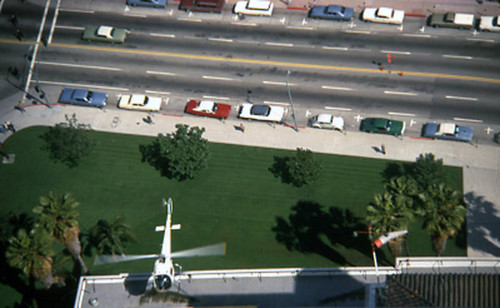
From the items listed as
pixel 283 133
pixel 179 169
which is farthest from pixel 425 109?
pixel 179 169

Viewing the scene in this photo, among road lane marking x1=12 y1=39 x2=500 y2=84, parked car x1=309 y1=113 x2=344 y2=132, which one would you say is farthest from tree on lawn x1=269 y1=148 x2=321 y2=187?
road lane marking x1=12 y1=39 x2=500 y2=84

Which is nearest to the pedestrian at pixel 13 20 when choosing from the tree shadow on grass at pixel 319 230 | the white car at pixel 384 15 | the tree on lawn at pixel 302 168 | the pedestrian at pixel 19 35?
the pedestrian at pixel 19 35

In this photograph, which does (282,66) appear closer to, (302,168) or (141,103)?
(302,168)

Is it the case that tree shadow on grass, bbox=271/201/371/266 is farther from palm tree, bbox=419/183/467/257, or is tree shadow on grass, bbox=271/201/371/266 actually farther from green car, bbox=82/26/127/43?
green car, bbox=82/26/127/43

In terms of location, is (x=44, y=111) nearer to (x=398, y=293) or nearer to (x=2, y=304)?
(x=2, y=304)

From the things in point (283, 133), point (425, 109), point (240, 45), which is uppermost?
point (240, 45)

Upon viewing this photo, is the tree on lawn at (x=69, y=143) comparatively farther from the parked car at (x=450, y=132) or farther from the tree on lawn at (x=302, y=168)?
the parked car at (x=450, y=132)
